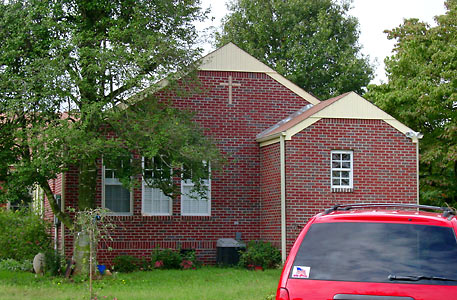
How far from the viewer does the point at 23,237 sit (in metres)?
21.5

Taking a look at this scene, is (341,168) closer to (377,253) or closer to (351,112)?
(351,112)

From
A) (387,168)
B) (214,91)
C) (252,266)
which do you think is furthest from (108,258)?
(387,168)

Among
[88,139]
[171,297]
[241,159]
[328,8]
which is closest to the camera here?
[171,297]

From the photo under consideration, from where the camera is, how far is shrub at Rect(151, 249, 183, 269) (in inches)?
770

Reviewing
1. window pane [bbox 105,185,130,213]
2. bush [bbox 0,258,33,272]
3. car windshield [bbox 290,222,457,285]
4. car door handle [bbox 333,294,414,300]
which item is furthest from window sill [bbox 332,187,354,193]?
car door handle [bbox 333,294,414,300]

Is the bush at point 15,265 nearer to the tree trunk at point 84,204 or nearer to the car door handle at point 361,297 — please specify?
the tree trunk at point 84,204

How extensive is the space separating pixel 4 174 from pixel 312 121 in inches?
342

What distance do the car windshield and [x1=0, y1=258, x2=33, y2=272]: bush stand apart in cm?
1547

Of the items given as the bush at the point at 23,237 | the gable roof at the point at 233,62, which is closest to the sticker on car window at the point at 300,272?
the gable roof at the point at 233,62

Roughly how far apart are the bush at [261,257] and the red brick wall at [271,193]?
320 millimetres

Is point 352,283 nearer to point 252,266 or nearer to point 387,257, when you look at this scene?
point 387,257

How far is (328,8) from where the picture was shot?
4272cm

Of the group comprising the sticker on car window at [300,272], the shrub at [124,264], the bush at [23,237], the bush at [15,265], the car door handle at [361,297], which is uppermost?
the sticker on car window at [300,272]

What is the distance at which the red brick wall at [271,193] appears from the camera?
20.0 metres
